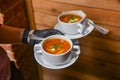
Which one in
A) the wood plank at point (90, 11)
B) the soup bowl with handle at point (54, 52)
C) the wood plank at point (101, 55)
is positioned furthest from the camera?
the wood plank at point (101, 55)

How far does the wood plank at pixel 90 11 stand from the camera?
1145mm

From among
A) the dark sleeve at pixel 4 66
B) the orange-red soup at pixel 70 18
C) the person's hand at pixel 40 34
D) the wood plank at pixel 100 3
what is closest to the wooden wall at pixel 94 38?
the wood plank at pixel 100 3

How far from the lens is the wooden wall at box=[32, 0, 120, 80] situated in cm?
115

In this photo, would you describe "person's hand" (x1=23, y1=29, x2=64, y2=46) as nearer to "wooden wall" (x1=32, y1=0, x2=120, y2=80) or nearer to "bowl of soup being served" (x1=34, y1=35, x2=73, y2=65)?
"bowl of soup being served" (x1=34, y1=35, x2=73, y2=65)

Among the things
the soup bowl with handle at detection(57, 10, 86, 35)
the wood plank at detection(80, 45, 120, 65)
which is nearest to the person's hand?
the soup bowl with handle at detection(57, 10, 86, 35)

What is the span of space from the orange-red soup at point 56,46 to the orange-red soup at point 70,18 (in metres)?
0.12

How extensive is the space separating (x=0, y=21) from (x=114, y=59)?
636mm

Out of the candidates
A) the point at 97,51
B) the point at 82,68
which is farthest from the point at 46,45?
the point at 82,68

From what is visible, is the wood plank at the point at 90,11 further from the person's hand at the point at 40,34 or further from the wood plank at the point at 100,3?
the person's hand at the point at 40,34

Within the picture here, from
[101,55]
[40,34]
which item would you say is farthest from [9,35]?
[101,55]

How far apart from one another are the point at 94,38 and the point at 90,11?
0.56 feet

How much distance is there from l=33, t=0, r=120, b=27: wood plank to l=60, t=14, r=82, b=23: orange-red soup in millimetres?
162

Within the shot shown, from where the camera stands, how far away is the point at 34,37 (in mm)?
1003

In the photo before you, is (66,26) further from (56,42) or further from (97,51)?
(97,51)
